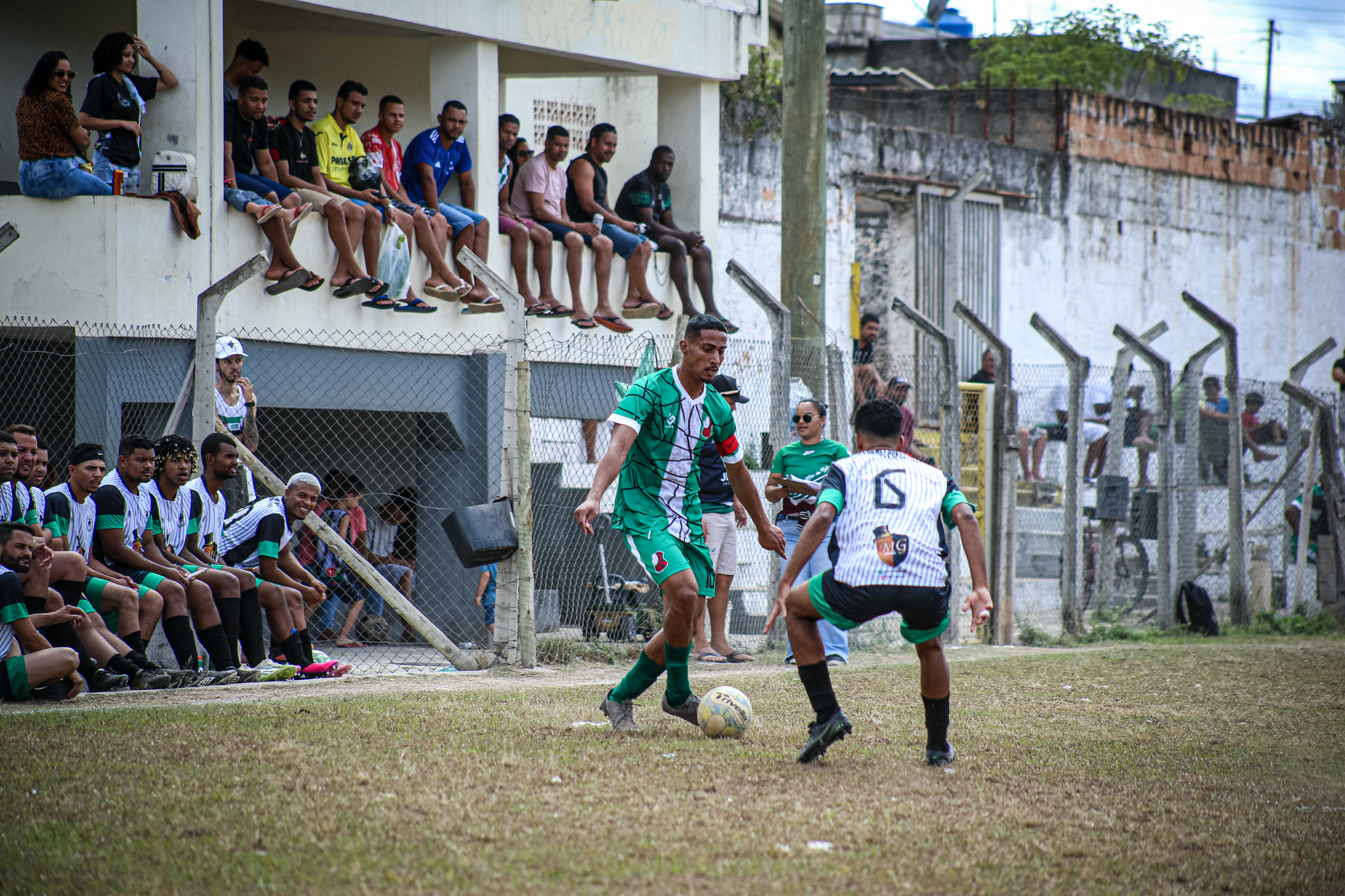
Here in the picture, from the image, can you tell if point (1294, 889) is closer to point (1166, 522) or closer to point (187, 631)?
point (187, 631)

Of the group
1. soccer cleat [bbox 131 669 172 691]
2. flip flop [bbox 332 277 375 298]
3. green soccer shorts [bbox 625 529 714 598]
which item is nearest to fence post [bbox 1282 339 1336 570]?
flip flop [bbox 332 277 375 298]

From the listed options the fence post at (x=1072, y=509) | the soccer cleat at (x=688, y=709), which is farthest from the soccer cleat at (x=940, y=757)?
the fence post at (x=1072, y=509)

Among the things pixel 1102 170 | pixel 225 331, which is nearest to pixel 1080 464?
pixel 225 331

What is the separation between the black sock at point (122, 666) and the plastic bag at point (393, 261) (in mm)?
4494

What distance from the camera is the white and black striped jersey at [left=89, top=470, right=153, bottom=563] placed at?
846 cm

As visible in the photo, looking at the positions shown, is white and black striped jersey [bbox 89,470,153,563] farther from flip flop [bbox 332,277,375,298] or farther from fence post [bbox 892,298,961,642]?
fence post [bbox 892,298,961,642]

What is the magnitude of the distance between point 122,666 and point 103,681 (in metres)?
0.17

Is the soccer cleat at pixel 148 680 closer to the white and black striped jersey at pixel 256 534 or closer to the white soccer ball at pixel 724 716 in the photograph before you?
the white and black striped jersey at pixel 256 534

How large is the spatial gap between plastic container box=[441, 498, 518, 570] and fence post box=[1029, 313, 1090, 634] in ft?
17.7

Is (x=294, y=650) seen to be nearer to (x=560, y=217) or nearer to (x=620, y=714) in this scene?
(x=620, y=714)

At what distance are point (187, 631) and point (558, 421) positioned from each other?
657 cm

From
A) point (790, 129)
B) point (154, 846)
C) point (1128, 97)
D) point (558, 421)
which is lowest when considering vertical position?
point (154, 846)

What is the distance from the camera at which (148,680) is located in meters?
8.12

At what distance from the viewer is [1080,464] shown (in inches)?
494
